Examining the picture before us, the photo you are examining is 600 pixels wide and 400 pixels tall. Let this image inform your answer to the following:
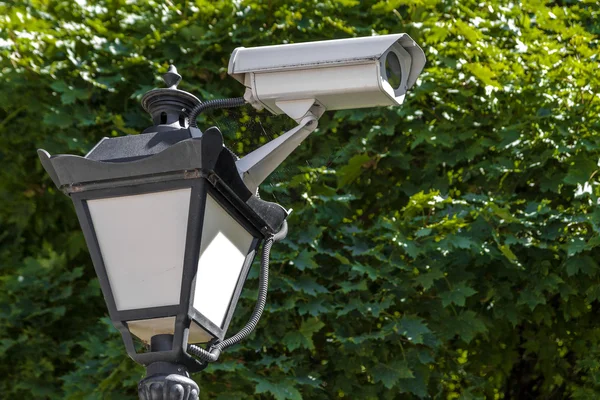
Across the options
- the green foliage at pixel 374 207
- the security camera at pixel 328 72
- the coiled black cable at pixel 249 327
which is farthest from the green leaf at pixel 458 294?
the security camera at pixel 328 72

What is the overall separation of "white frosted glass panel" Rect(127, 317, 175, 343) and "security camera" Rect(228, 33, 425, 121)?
54 centimetres

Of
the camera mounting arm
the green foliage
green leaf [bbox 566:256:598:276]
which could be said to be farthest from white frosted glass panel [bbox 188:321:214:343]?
green leaf [bbox 566:256:598:276]

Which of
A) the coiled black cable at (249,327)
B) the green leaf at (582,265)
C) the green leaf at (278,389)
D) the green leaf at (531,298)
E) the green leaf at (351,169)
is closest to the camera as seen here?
the coiled black cable at (249,327)

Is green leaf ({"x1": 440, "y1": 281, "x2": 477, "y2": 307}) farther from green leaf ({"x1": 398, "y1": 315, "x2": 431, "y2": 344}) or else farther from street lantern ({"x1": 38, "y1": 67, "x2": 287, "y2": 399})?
street lantern ({"x1": 38, "y1": 67, "x2": 287, "y2": 399})

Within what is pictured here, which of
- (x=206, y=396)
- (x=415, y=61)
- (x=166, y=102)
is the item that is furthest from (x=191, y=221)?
(x=206, y=396)

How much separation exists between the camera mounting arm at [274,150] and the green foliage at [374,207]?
202 centimetres

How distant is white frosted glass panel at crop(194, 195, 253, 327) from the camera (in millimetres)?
1971

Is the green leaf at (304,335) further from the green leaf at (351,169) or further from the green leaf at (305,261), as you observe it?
the green leaf at (351,169)

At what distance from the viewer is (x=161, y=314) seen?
75.6 inches

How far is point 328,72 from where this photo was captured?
6.89 ft

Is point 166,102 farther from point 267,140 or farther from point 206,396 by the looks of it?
point 206,396

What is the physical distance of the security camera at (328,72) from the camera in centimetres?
206

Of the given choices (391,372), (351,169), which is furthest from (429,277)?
(351,169)

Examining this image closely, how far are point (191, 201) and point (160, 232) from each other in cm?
9
